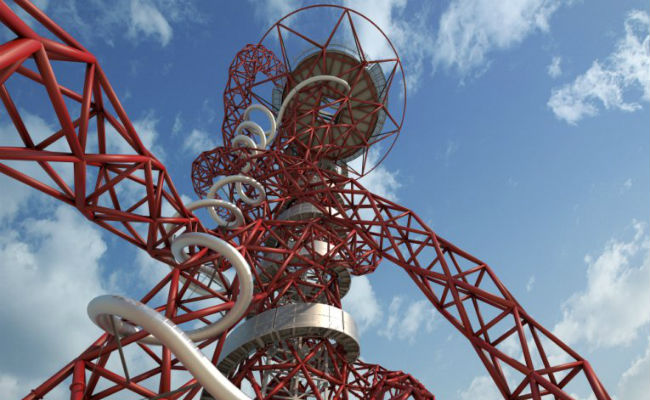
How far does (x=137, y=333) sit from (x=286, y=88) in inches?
1024

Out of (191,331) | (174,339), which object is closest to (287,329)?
(191,331)

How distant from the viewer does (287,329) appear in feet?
64.8

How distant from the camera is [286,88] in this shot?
34938mm

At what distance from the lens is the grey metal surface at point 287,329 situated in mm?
19859

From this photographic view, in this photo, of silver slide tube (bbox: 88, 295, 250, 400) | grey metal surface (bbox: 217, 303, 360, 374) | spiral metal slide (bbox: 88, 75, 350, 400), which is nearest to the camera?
silver slide tube (bbox: 88, 295, 250, 400)

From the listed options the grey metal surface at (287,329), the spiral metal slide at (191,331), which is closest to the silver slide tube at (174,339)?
the spiral metal slide at (191,331)

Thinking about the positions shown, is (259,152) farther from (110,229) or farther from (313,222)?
(110,229)

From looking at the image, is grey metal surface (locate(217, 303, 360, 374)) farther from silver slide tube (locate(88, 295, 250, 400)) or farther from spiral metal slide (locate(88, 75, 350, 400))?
silver slide tube (locate(88, 295, 250, 400))

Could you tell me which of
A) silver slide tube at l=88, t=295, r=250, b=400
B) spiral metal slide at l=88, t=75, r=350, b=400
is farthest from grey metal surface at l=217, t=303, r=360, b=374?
silver slide tube at l=88, t=295, r=250, b=400

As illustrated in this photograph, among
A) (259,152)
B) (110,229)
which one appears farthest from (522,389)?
(259,152)

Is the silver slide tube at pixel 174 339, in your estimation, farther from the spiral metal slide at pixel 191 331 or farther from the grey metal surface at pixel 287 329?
the grey metal surface at pixel 287 329

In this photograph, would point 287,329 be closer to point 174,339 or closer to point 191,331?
point 191,331

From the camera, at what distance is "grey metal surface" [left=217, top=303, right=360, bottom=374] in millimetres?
19859

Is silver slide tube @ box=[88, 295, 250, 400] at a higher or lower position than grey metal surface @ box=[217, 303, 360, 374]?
lower
